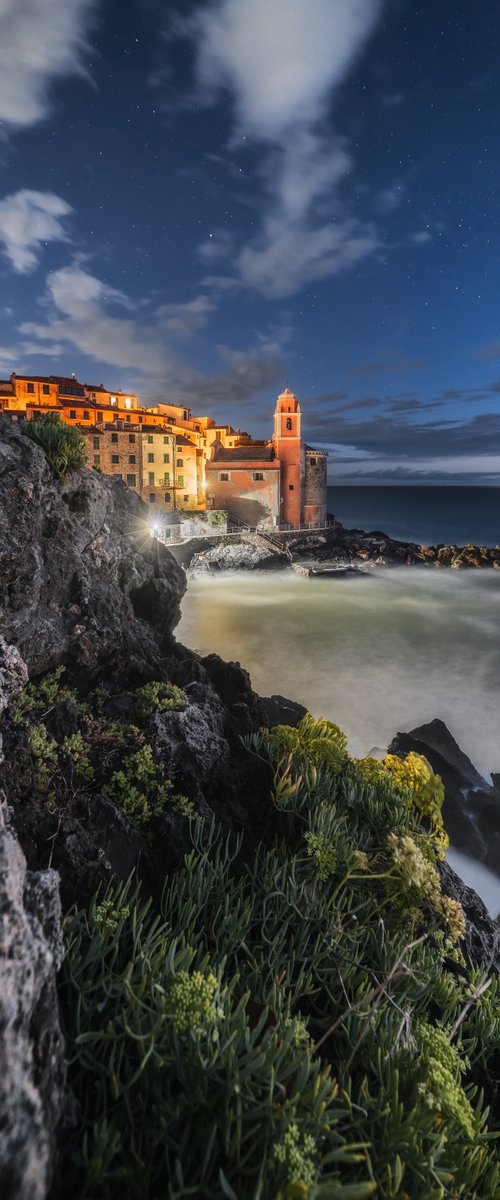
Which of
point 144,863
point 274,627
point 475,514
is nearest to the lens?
point 144,863

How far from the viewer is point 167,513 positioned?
1731 inches

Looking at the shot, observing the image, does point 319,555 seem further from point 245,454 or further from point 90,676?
point 90,676

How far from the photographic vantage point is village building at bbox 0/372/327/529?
43969mm

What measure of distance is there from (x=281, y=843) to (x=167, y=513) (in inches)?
1627

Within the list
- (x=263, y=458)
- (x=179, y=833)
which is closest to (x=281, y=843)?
(x=179, y=833)

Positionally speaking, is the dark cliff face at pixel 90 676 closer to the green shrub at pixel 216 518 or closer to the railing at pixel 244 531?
the railing at pixel 244 531

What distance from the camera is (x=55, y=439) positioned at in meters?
6.20

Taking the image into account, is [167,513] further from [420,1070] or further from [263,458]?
[420,1070]

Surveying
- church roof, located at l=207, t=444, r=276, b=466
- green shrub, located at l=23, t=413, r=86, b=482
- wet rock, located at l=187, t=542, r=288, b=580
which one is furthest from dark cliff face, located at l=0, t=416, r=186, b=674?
church roof, located at l=207, t=444, r=276, b=466

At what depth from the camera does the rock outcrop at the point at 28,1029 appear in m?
1.70

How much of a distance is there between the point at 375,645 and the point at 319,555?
25791mm

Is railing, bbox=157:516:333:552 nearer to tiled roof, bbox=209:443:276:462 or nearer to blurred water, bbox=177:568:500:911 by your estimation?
blurred water, bbox=177:568:500:911

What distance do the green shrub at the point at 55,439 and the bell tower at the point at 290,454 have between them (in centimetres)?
4526

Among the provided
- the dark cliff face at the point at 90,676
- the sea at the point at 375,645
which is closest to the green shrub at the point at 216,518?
the sea at the point at 375,645
